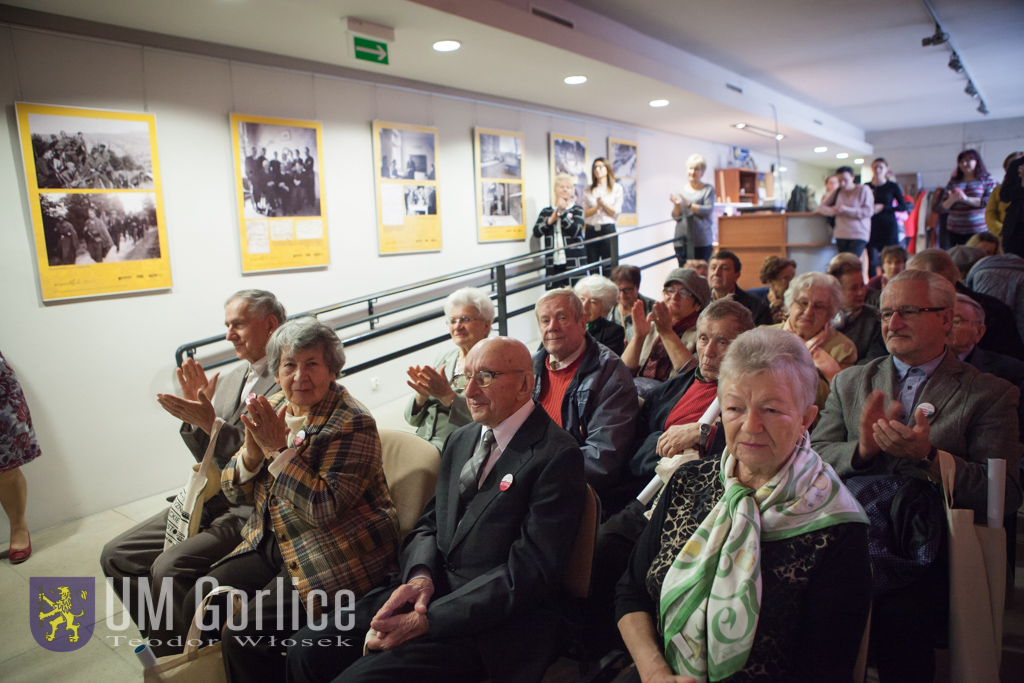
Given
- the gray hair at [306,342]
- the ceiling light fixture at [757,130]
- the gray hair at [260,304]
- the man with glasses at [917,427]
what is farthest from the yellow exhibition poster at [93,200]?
the ceiling light fixture at [757,130]

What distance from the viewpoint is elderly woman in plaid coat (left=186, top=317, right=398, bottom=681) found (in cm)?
182

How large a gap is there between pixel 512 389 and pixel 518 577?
1.71 ft

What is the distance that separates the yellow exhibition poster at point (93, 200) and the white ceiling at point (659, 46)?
0.61 metres

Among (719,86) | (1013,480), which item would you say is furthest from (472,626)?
(719,86)

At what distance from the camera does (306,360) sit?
207 cm

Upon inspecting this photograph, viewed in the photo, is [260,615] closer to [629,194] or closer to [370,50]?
A: [370,50]

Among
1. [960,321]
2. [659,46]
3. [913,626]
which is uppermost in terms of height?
[659,46]

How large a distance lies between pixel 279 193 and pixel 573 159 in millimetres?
4040

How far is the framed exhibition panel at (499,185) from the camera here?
6395mm

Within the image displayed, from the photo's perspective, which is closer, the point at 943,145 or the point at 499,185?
the point at 499,185

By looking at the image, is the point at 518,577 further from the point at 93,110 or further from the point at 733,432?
the point at 93,110

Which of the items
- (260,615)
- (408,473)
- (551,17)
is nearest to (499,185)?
(551,17)

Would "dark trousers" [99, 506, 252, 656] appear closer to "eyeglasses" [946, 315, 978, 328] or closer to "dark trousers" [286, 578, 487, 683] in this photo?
"dark trousers" [286, 578, 487, 683]

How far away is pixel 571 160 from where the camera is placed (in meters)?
7.62
